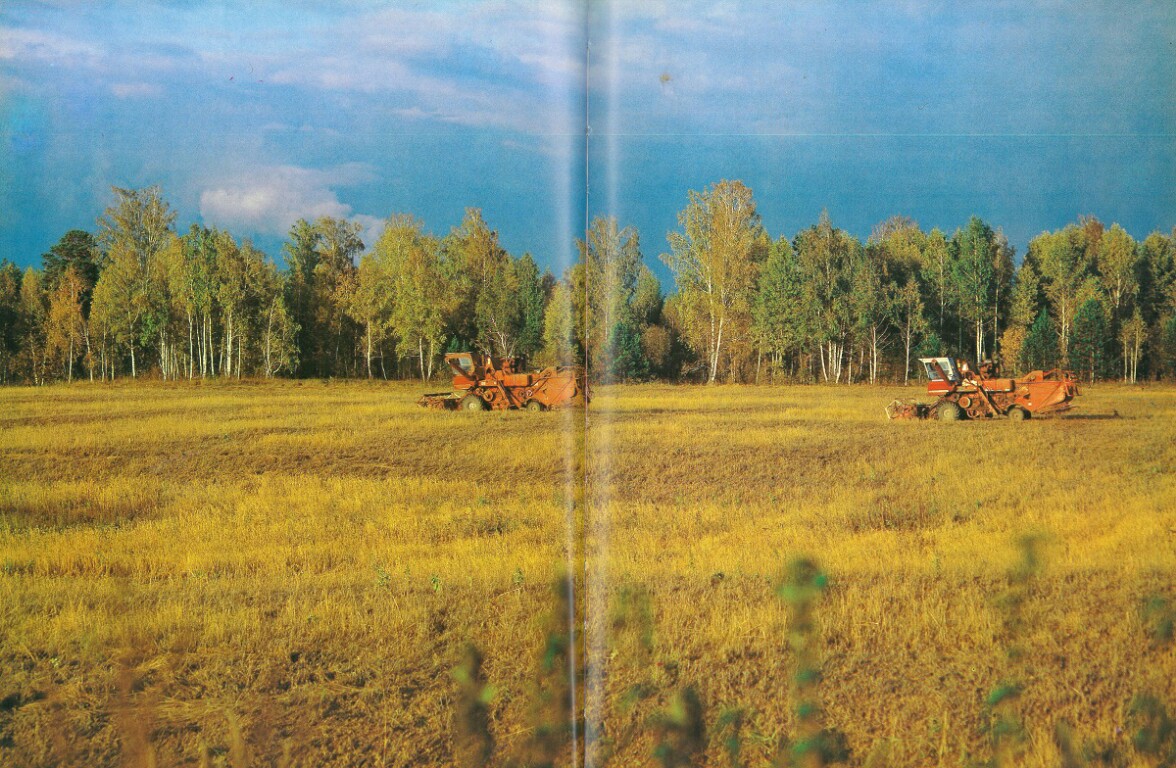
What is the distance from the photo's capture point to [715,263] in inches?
137

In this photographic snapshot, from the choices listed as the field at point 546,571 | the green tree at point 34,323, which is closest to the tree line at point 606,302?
the green tree at point 34,323

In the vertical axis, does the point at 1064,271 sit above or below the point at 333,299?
above

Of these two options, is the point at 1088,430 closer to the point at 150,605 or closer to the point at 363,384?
the point at 363,384

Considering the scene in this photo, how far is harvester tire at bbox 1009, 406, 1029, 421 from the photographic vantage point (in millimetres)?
3113

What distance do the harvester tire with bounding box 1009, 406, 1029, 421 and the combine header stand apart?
1.64 metres

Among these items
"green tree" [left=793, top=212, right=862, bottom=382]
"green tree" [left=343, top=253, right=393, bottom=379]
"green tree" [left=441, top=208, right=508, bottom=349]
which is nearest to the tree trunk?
"green tree" [left=343, top=253, right=393, bottom=379]

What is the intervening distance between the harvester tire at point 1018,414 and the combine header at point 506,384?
164 centimetres

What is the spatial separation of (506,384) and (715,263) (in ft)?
3.45

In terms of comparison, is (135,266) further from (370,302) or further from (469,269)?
(469,269)

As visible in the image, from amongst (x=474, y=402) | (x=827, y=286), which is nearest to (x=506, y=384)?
(x=474, y=402)

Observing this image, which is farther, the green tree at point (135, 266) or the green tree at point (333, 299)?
the green tree at point (333, 299)

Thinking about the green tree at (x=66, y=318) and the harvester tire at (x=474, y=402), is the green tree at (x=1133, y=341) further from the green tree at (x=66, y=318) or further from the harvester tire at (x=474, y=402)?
the green tree at (x=66, y=318)

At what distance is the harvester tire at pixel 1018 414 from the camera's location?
311 cm

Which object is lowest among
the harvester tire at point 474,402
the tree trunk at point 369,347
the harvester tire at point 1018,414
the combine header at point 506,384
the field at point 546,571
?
the field at point 546,571
